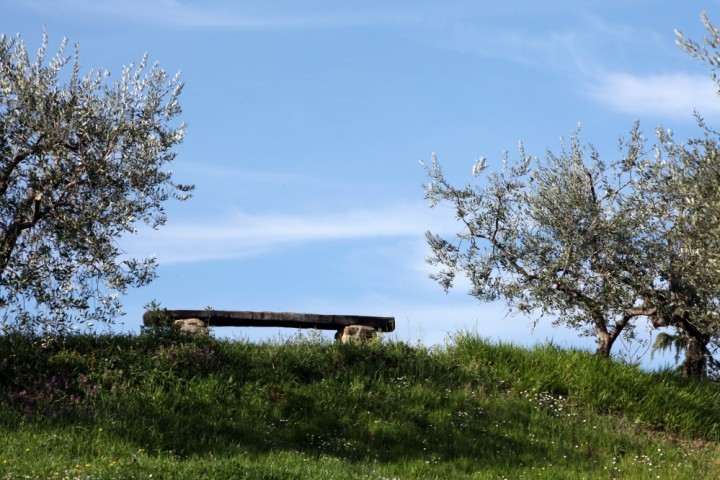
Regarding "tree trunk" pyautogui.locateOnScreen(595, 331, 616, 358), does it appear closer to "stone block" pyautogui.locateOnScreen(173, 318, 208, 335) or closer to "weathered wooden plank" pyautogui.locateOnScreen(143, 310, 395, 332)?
"weathered wooden plank" pyautogui.locateOnScreen(143, 310, 395, 332)

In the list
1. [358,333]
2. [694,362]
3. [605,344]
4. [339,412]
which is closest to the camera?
[339,412]

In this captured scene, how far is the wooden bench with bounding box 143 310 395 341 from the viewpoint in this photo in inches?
846

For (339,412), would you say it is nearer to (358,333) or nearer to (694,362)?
(358,333)

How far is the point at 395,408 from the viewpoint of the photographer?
17781mm

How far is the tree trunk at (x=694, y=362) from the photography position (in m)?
23.5

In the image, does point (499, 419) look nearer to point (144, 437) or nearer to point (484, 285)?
point (484, 285)

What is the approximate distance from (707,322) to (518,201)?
6.18 meters

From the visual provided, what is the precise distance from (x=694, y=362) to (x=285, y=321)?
12.7 m

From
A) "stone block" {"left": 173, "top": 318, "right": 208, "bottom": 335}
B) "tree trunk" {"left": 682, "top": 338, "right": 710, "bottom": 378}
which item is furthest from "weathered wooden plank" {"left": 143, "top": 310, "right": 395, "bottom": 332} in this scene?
"tree trunk" {"left": 682, "top": 338, "right": 710, "bottom": 378}

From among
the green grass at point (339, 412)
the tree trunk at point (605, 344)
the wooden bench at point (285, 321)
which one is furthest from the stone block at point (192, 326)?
the tree trunk at point (605, 344)

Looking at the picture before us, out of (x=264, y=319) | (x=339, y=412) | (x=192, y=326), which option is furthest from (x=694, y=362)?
(x=192, y=326)

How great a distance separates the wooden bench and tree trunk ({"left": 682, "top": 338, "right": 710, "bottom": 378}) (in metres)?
9.41

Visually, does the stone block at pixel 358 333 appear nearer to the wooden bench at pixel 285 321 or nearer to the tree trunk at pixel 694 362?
the wooden bench at pixel 285 321

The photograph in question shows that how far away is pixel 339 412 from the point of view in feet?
56.9
